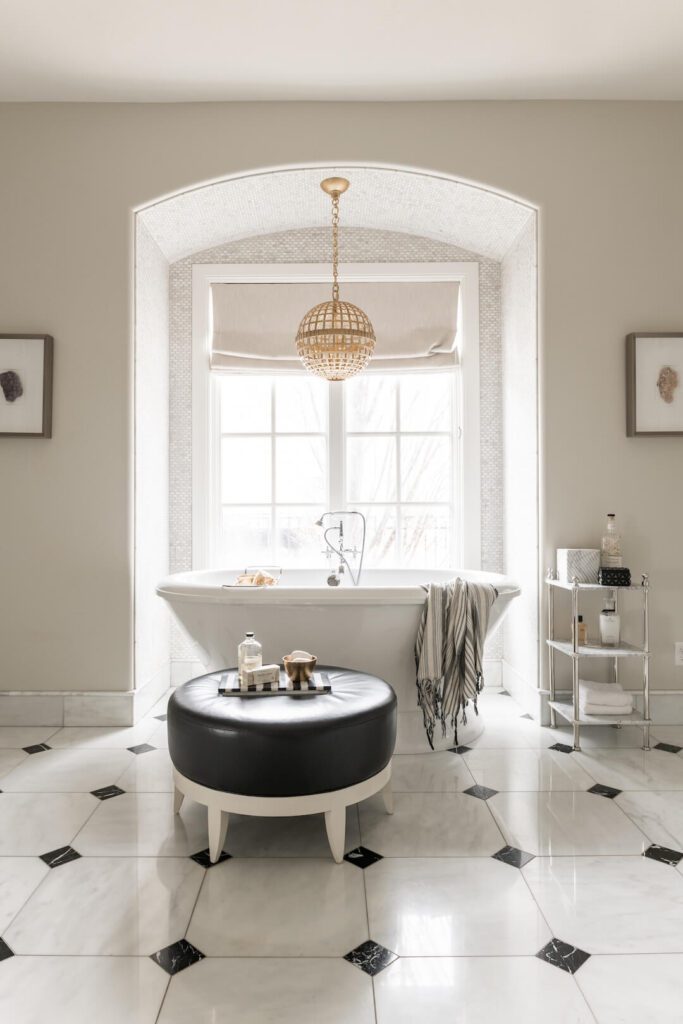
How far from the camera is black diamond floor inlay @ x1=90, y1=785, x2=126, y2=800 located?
8.46ft

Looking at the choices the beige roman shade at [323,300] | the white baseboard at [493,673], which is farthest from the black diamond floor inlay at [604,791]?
the beige roman shade at [323,300]

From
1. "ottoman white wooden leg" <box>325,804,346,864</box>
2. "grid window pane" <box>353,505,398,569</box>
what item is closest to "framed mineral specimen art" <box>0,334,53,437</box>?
"grid window pane" <box>353,505,398,569</box>

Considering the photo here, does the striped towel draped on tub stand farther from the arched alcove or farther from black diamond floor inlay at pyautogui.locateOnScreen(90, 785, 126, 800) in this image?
black diamond floor inlay at pyautogui.locateOnScreen(90, 785, 126, 800)

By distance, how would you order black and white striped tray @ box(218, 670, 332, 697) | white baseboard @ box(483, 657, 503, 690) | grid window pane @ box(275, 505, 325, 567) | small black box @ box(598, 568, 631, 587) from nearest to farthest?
1. black and white striped tray @ box(218, 670, 332, 697)
2. small black box @ box(598, 568, 631, 587)
3. white baseboard @ box(483, 657, 503, 690)
4. grid window pane @ box(275, 505, 325, 567)

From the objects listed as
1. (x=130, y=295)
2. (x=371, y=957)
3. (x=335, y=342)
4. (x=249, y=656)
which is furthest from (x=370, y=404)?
(x=371, y=957)

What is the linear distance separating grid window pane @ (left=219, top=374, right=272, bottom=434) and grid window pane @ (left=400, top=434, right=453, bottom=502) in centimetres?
85

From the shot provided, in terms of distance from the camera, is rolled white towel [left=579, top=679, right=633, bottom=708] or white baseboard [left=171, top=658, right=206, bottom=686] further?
white baseboard [left=171, top=658, right=206, bottom=686]

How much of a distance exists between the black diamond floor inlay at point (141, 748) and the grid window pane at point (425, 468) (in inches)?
78.0

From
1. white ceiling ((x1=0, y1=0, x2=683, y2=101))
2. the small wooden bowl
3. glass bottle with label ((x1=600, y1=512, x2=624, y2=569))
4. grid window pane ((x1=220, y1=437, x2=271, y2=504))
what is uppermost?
white ceiling ((x1=0, y1=0, x2=683, y2=101))

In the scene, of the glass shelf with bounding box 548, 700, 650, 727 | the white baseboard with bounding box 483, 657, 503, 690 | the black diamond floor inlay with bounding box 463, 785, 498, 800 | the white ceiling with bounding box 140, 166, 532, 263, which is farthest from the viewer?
the white baseboard with bounding box 483, 657, 503, 690

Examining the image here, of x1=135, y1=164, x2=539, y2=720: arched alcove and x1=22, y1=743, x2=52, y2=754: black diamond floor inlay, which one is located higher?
x1=135, y1=164, x2=539, y2=720: arched alcove

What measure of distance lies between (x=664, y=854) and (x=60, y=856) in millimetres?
1782

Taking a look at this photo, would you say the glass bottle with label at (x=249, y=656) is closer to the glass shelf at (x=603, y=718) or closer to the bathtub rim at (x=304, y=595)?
the bathtub rim at (x=304, y=595)

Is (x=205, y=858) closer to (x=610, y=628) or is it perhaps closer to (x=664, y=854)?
(x=664, y=854)
